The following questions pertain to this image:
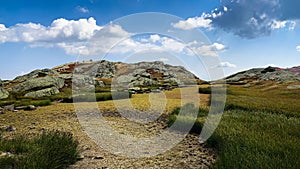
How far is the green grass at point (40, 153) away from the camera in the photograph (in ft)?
20.0

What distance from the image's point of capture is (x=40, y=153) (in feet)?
21.9

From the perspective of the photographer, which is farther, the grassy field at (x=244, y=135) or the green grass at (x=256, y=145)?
the grassy field at (x=244, y=135)

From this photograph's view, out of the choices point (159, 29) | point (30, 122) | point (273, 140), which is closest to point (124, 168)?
point (273, 140)

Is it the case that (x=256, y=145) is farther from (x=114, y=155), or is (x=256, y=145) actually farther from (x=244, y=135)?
(x=114, y=155)

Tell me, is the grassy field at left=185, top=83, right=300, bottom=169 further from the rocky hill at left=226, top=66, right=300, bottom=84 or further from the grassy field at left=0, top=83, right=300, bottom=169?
the rocky hill at left=226, top=66, right=300, bottom=84

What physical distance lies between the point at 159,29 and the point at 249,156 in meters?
7.41

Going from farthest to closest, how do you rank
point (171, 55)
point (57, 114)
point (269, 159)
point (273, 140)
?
1. point (57, 114)
2. point (171, 55)
3. point (273, 140)
4. point (269, 159)

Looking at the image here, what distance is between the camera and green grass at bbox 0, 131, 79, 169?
20.0 ft

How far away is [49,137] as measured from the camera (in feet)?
27.0

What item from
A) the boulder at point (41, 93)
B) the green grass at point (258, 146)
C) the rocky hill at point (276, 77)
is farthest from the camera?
the rocky hill at point (276, 77)

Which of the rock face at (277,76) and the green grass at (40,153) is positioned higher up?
the rock face at (277,76)

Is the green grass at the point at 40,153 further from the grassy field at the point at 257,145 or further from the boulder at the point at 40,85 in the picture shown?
the boulder at the point at 40,85

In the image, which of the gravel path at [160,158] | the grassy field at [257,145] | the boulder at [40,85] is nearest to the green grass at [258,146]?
the grassy field at [257,145]

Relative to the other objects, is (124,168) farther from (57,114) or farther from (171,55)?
(57,114)
